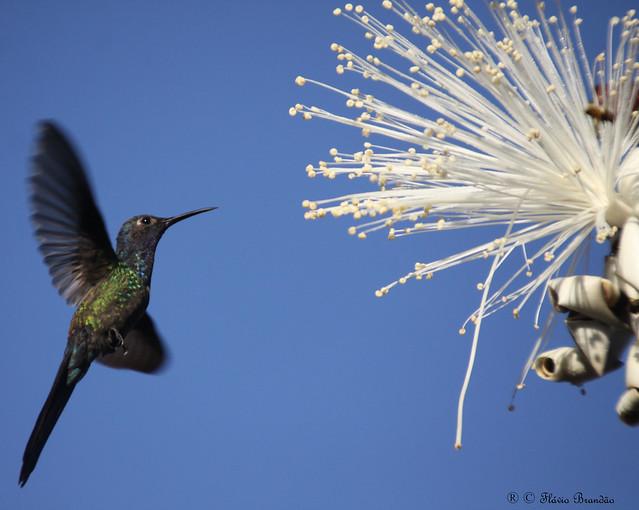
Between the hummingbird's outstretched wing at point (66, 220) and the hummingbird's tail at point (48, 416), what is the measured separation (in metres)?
0.27

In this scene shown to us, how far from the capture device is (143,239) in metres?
2.51

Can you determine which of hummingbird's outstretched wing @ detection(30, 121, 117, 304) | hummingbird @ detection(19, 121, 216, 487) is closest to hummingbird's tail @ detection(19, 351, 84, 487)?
hummingbird @ detection(19, 121, 216, 487)

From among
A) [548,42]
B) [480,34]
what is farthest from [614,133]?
[480,34]

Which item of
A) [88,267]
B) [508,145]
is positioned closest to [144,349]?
[88,267]

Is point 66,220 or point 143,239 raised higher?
point 66,220

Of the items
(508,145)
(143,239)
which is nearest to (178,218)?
(143,239)

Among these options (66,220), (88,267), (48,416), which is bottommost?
(48,416)

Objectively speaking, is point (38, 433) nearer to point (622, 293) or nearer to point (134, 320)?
point (134, 320)

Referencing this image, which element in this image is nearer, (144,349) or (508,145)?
(508,145)

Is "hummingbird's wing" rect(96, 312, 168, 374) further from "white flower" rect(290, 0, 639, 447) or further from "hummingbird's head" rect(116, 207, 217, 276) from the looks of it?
"white flower" rect(290, 0, 639, 447)

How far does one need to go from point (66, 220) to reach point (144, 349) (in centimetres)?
62

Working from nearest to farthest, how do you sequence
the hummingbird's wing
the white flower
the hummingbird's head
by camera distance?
1. the white flower
2. the hummingbird's head
3. the hummingbird's wing

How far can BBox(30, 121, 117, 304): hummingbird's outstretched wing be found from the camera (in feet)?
6.88

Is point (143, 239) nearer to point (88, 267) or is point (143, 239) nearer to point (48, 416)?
point (88, 267)
